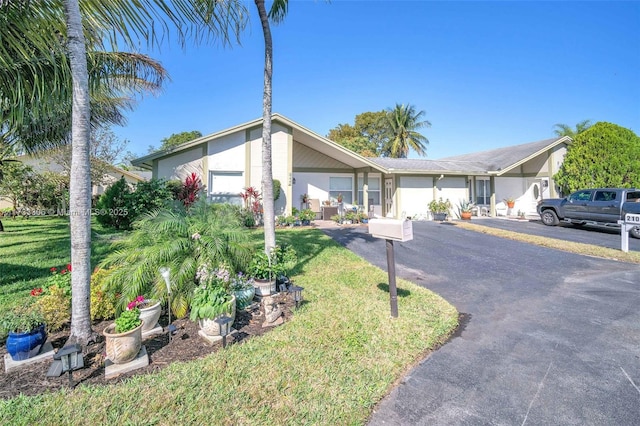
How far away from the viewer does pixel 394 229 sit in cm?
391

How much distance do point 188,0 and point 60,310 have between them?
4202mm

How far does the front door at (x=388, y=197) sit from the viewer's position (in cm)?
1745

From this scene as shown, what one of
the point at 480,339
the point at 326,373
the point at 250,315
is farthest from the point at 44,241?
the point at 480,339

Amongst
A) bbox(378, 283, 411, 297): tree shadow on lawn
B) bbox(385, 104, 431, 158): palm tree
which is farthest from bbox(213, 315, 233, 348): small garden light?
bbox(385, 104, 431, 158): palm tree

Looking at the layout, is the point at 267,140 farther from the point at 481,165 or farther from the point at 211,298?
the point at 481,165

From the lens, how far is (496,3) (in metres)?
10.3

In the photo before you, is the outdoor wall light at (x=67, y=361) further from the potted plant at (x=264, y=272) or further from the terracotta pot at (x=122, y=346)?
the potted plant at (x=264, y=272)

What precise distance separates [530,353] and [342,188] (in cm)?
1418

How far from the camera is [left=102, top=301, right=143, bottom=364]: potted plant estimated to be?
274cm

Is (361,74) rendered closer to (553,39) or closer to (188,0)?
(553,39)

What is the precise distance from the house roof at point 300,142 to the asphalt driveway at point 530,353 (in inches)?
346

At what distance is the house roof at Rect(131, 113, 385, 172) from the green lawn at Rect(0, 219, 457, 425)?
10293mm

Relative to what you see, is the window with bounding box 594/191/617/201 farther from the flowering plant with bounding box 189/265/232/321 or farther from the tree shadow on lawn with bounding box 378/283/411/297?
the flowering plant with bounding box 189/265/232/321

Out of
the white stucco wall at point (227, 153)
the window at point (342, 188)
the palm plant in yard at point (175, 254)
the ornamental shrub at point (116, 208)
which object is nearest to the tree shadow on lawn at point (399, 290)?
the palm plant in yard at point (175, 254)
